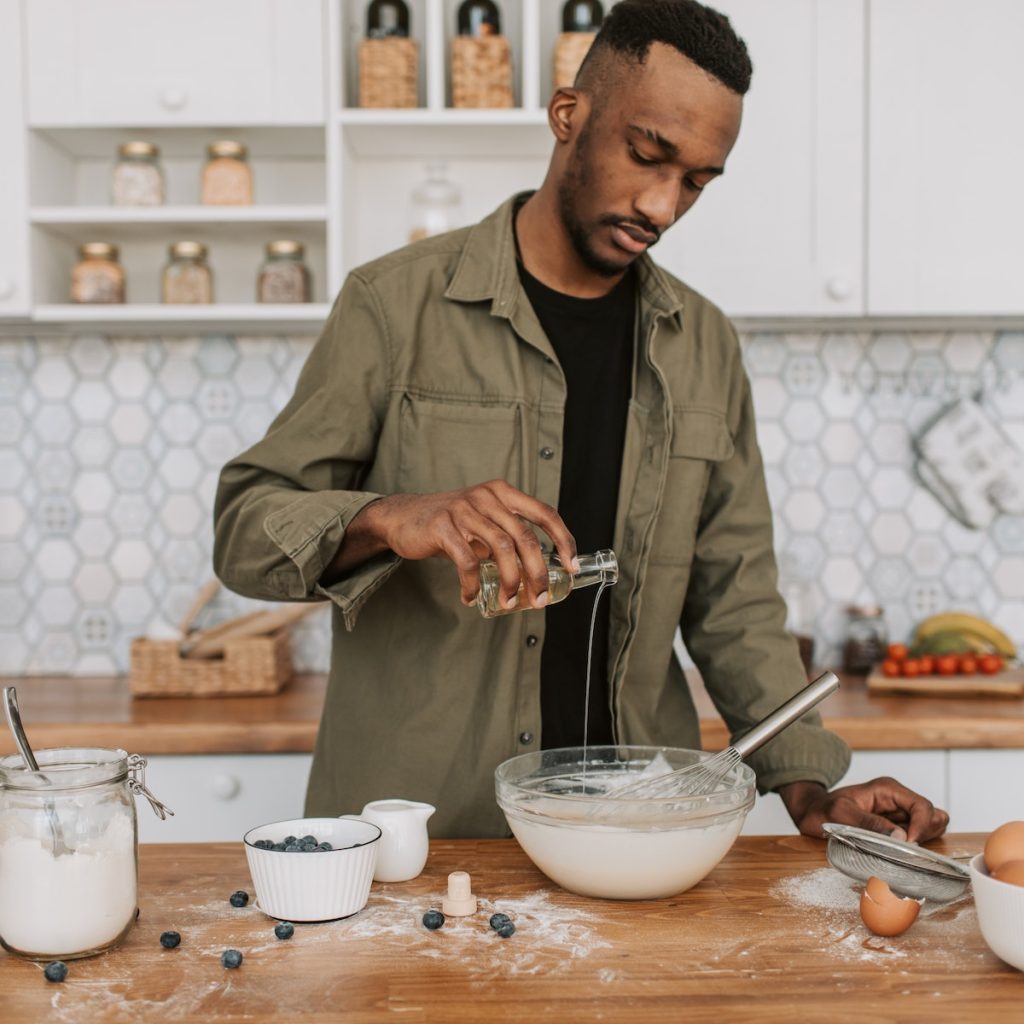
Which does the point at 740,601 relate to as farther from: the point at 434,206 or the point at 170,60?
the point at 170,60

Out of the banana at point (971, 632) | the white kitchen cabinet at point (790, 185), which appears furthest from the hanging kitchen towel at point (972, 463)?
the white kitchen cabinet at point (790, 185)

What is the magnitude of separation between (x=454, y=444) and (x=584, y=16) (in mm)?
1205

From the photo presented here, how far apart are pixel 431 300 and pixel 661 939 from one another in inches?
35.2

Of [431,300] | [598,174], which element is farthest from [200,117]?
[598,174]

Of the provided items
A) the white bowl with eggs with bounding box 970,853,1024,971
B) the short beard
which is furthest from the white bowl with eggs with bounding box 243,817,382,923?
the short beard

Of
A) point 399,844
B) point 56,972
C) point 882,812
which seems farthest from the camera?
point 882,812

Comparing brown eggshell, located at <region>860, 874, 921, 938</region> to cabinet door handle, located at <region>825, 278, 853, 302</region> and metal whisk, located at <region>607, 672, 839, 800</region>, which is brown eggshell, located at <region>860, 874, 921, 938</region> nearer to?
metal whisk, located at <region>607, 672, 839, 800</region>

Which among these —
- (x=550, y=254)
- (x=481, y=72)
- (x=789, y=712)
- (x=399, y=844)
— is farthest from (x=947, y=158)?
(x=399, y=844)

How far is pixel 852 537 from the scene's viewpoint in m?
2.81

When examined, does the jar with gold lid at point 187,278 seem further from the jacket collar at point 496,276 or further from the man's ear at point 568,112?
the man's ear at point 568,112

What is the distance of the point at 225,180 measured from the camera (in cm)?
243

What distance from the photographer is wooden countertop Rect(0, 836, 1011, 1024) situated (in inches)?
36.0

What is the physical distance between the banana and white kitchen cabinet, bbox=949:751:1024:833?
0.41 m

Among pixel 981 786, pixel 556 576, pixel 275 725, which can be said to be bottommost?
pixel 981 786
